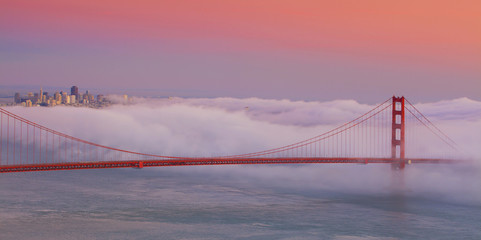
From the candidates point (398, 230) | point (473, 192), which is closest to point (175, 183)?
point (473, 192)

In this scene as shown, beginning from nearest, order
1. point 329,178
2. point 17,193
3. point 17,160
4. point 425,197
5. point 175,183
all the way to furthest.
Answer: point 425,197
point 17,193
point 175,183
point 329,178
point 17,160

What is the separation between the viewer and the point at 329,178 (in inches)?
3209

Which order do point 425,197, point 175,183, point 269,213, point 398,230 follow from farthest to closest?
point 175,183 → point 425,197 → point 269,213 → point 398,230

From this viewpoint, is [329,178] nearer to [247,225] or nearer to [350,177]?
[350,177]

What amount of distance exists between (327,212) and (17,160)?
8406 centimetres

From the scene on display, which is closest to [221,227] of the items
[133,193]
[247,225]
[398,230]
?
[247,225]

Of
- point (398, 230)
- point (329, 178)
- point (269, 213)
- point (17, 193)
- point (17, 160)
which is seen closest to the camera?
point (398, 230)

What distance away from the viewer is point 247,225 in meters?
39.1

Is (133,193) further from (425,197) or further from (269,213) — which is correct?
(425,197)

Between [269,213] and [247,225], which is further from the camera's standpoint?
[269,213]

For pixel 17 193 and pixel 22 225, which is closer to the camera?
pixel 22 225

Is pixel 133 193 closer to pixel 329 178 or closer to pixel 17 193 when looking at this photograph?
pixel 17 193

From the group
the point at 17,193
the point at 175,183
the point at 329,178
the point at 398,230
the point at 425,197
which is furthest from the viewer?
the point at 329,178

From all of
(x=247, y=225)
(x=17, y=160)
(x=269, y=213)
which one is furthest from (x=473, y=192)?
(x=17, y=160)
